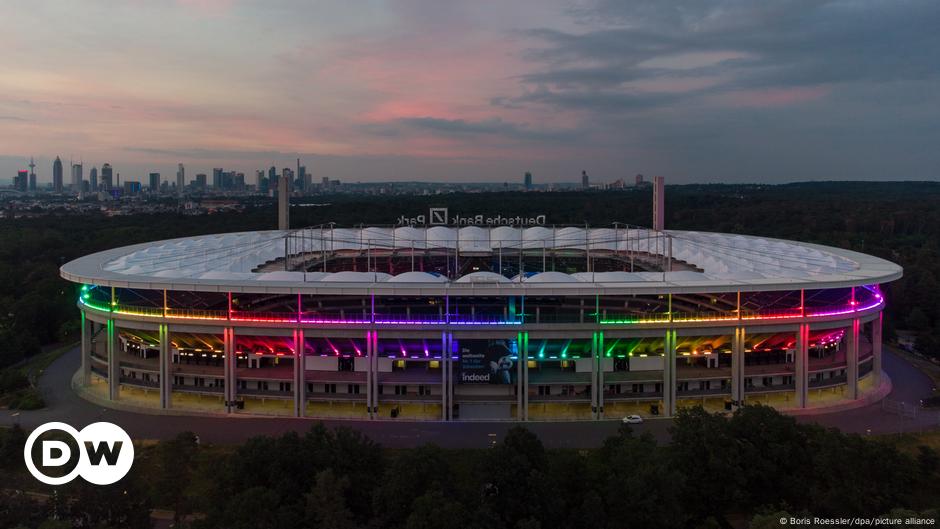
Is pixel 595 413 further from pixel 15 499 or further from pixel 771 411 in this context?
pixel 15 499

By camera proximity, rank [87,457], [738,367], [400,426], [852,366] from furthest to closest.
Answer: [852,366]
[738,367]
[400,426]
[87,457]

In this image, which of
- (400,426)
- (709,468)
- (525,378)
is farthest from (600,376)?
(709,468)

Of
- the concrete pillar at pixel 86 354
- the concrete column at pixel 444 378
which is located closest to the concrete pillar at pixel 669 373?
the concrete column at pixel 444 378

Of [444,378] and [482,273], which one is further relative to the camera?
[482,273]

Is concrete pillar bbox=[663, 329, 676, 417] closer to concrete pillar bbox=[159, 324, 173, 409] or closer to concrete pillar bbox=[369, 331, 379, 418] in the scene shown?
concrete pillar bbox=[369, 331, 379, 418]

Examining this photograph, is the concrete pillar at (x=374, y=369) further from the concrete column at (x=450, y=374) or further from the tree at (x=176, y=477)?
the tree at (x=176, y=477)

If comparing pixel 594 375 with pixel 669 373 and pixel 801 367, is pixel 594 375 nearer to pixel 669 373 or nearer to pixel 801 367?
pixel 669 373
